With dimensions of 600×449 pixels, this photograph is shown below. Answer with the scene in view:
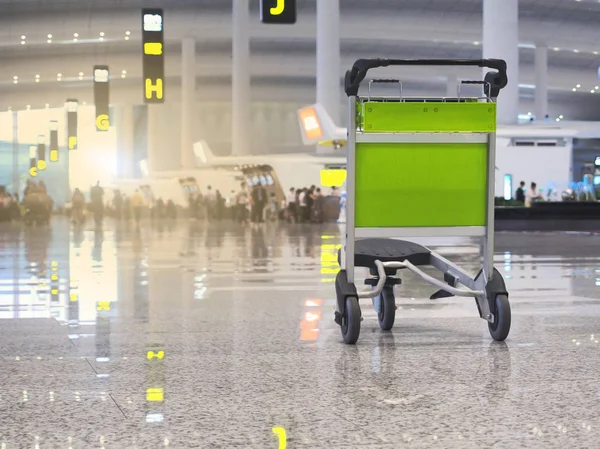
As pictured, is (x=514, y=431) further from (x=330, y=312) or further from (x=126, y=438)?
(x=330, y=312)

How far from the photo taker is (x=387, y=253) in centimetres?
736

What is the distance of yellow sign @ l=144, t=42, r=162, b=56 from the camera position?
88.8 ft

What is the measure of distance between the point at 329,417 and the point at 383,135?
9.31 feet

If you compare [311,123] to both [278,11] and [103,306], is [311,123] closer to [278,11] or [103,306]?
[278,11]

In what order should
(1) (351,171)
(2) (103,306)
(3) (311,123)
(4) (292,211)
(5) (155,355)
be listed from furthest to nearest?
(4) (292,211)
(3) (311,123)
(2) (103,306)
(1) (351,171)
(5) (155,355)

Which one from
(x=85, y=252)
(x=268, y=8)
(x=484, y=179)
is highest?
(x=268, y=8)

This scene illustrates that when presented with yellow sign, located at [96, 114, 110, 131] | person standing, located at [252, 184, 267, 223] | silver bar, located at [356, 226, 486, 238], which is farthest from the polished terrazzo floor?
person standing, located at [252, 184, 267, 223]

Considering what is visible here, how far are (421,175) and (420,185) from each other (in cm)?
7

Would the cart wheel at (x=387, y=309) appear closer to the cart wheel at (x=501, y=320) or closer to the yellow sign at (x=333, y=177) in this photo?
the cart wheel at (x=501, y=320)

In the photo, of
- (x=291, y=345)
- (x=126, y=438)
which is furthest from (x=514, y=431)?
(x=291, y=345)

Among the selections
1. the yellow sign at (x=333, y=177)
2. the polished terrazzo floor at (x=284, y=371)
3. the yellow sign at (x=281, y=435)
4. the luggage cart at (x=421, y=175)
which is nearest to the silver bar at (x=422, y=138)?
the luggage cart at (x=421, y=175)

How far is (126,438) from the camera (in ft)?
13.4

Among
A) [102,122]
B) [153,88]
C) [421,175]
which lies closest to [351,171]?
[421,175]

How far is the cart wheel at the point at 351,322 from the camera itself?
259 inches
